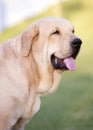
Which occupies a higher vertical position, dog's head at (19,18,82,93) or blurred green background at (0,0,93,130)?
dog's head at (19,18,82,93)

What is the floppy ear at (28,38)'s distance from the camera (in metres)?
5.04

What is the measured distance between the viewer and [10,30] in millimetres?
14836

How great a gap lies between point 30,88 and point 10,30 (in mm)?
9742

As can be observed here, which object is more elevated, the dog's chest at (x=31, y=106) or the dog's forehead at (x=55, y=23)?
the dog's forehead at (x=55, y=23)

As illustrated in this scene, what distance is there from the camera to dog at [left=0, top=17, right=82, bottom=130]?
501 centimetres

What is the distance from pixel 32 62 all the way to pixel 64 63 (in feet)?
0.94

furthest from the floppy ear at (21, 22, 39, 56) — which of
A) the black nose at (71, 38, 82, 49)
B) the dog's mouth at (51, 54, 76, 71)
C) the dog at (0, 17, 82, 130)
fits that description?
the black nose at (71, 38, 82, 49)

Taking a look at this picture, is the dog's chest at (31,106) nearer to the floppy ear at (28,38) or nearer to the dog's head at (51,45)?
the dog's head at (51,45)

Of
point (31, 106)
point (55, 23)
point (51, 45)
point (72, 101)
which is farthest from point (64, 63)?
point (72, 101)

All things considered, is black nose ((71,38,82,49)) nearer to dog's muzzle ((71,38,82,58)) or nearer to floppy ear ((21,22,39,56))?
dog's muzzle ((71,38,82,58))

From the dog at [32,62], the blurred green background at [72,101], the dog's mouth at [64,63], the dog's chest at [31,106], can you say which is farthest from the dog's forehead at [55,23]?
the blurred green background at [72,101]

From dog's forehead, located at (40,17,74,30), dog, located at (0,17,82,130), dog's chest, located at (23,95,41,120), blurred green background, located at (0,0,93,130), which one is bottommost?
blurred green background, located at (0,0,93,130)

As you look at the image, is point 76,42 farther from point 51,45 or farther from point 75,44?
point 51,45

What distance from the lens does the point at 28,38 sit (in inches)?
199
